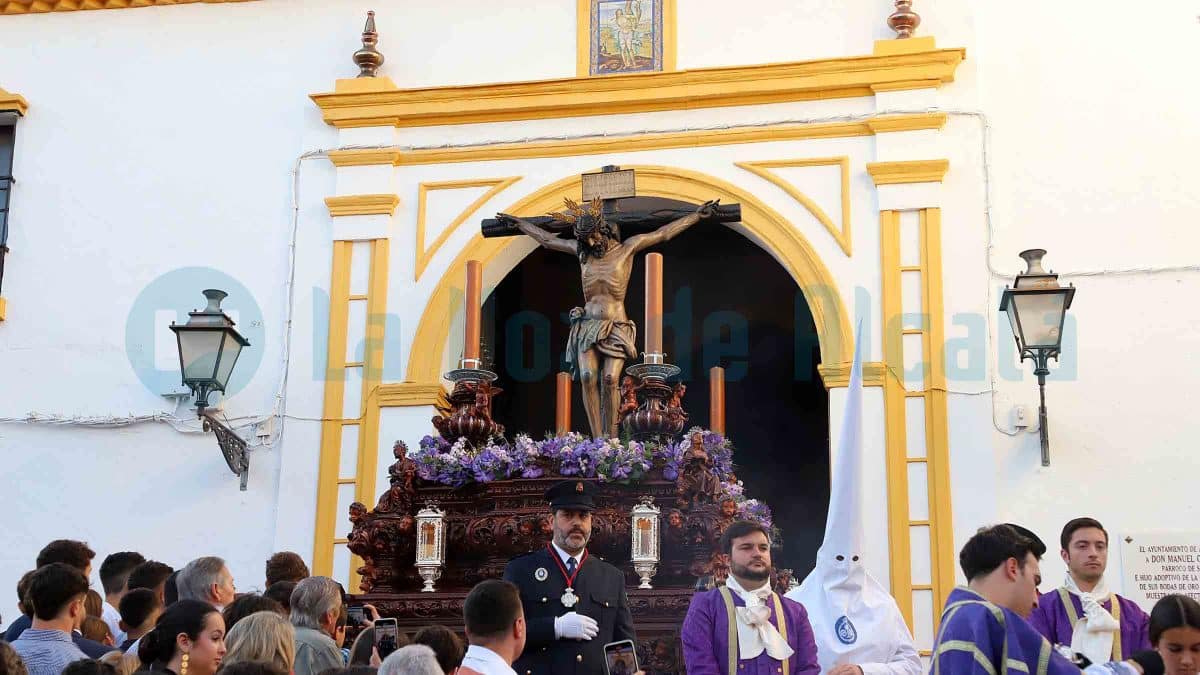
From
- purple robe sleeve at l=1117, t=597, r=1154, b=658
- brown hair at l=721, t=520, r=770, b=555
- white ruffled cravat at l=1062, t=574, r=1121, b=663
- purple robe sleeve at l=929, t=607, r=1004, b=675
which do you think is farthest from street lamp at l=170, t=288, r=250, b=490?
purple robe sleeve at l=929, t=607, r=1004, b=675

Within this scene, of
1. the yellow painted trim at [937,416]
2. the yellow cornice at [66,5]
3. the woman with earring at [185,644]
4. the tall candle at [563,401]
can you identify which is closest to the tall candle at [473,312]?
the tall candle at [563,401]

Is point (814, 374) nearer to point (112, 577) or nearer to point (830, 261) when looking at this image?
point (830, 261)

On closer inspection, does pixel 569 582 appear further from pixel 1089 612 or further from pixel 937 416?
pixel 937 416

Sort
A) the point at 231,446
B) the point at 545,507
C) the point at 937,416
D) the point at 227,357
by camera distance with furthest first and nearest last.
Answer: the point at 231,446 < the point at 227,357 < the point at 937,416 < the point at 545,507

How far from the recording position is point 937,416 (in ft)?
33.9

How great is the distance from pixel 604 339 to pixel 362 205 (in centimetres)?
294

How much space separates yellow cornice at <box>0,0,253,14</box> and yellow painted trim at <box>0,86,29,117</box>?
0.78m

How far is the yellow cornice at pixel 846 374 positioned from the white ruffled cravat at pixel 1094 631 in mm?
4213

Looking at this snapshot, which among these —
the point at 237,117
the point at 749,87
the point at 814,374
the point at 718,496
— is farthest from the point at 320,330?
the point at 814,374

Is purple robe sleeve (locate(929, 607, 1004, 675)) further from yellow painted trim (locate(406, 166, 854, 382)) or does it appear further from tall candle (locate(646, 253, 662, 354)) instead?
yellow painted trim (locate(406, 166, 854, 382))

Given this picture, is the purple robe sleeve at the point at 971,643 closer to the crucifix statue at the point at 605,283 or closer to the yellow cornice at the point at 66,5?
the crucifix statue at the point at 605,283

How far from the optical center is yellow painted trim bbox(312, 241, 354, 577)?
1086 cm

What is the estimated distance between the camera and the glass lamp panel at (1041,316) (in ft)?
31.6

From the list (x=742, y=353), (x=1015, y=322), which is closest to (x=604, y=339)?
(x=1015, y=322)
